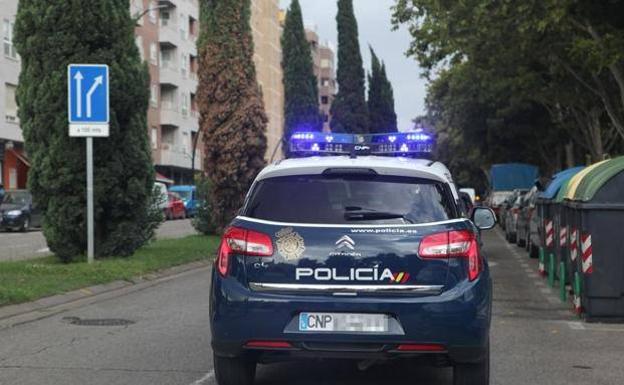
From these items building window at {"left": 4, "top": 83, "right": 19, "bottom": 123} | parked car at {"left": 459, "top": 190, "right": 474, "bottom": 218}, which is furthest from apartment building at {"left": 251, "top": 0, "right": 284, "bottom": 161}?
parked car at {"left": 459, "top": 190, "right": 474, "bottom": 218}

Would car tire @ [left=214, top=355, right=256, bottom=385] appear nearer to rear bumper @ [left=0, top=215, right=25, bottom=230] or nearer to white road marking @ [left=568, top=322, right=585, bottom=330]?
white road marking @ [left=568, top=322, right=585, bottom=330]

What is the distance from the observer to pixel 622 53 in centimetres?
1794

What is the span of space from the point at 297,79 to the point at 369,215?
56387mm

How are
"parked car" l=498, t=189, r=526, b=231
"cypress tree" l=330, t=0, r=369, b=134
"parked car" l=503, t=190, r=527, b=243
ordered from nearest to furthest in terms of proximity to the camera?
"parked car" l=503, t=190, r=527, b=243 → "parked car" l=498, t=189, r=526, b=231 → "cypress tree" l=330, t=0, r=369, b=134

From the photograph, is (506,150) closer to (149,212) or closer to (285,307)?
(149,212)

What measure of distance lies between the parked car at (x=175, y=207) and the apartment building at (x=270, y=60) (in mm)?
35126

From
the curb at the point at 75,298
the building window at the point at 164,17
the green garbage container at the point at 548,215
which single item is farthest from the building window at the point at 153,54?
the green garbage container at the point at 548,215

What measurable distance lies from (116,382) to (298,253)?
6.99 ft

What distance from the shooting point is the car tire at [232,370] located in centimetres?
596

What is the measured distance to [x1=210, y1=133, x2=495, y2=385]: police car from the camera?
5.40 meters

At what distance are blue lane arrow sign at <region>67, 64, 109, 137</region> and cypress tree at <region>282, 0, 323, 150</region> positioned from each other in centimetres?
4407

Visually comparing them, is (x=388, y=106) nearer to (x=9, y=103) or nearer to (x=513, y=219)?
(x=9, y=103)

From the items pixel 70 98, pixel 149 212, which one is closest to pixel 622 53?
pixel 149 212

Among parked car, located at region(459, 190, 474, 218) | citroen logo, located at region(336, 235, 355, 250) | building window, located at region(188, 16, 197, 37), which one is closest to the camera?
citroen logo, located at region(336, 235, 355, 250)
